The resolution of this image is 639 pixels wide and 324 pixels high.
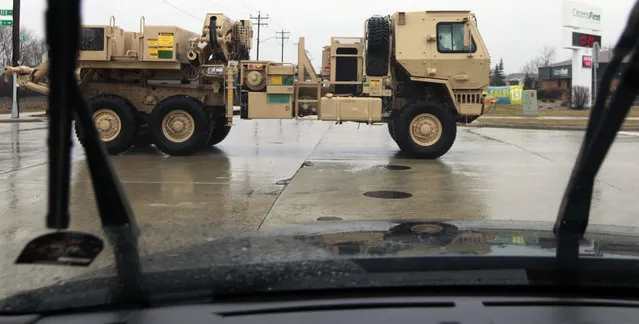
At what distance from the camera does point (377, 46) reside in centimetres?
1270

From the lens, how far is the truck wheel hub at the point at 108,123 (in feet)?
41.4

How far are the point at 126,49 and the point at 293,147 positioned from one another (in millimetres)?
5027

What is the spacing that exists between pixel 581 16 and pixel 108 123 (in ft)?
141

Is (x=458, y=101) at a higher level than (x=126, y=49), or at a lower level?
lower

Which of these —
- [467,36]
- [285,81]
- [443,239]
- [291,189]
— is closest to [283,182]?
[291,189]

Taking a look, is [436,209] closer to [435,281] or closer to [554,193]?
[554,193]

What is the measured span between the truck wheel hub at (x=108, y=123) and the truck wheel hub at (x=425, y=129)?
20.7ft

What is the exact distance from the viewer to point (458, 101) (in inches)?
507

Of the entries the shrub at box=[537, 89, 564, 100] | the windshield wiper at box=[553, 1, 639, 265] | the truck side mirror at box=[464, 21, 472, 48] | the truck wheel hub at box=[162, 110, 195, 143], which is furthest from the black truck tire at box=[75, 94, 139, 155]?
the shrub at box=[537, 89, 564, 100]

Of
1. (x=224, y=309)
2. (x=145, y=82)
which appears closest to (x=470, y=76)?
(x=145, y=82)

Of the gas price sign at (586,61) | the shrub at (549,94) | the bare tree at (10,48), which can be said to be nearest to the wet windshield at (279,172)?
the bare tree at (10,48)

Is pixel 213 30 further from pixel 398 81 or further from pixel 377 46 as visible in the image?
pixel 398 81

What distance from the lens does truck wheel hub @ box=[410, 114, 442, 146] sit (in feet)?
42.1

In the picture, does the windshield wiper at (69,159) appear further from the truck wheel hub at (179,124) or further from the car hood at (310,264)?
the truck wheel hub at (179,124)
